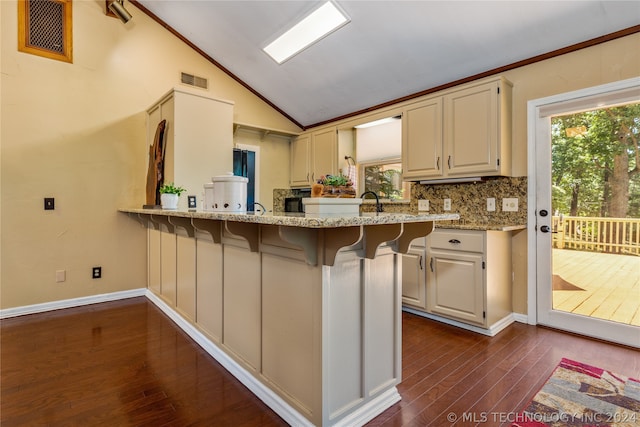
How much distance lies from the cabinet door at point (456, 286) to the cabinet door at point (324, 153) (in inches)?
79.2

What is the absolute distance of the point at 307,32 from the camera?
337 cm

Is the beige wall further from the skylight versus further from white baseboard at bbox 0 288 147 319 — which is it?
the skylight

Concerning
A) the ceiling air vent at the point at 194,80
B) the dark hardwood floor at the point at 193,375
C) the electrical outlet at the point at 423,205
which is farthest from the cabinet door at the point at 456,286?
the ceiling air vent at the point at 194,80

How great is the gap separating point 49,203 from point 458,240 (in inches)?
164

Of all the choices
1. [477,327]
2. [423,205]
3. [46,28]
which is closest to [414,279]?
[477,327]

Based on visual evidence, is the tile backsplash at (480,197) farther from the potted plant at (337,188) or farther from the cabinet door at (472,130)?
the potted plant at (337,188)

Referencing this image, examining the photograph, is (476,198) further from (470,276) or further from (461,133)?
(470,276)

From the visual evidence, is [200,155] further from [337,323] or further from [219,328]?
[337,323]

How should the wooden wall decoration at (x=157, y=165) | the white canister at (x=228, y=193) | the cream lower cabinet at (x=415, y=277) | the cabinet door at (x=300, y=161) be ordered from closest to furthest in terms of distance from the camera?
the white canister at (x=228, y=193)
the cream lower cabinet at (x=415, y=277)
the wooden wall decoration at (x=157, y=165)
the cabinet door at (x=300, y=161)

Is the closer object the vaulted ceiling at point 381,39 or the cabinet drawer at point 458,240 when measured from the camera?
the vaulted ceiling at point 381,39

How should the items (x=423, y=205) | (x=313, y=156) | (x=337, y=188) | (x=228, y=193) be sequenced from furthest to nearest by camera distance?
1. (x=313, y=156)
2. (x=423, y=205)
3. (x=228, y=193)
4. (x=337, y=188)

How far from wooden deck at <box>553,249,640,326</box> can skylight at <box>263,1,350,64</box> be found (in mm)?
3051

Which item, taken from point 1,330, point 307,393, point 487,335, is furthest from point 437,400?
point 1,330

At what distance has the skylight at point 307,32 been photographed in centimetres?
304
